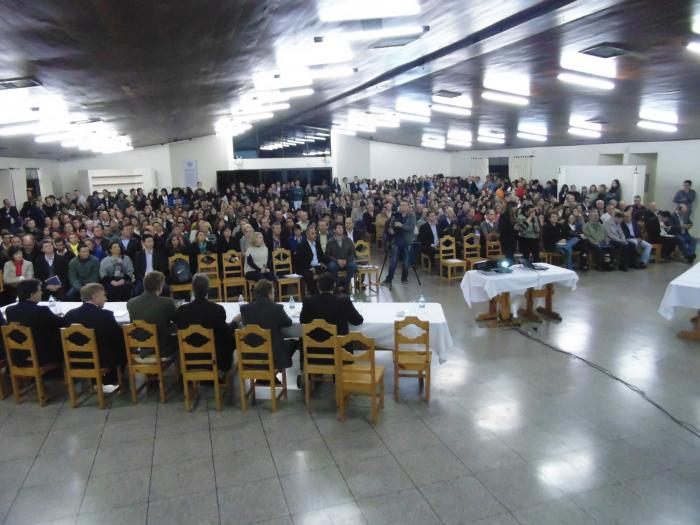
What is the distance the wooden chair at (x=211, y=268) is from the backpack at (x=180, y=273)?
1.04 feet

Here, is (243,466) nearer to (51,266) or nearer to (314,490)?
(314,490)

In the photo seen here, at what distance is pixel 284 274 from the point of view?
27.8 ft

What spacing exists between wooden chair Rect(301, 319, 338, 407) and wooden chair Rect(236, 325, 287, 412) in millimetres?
292

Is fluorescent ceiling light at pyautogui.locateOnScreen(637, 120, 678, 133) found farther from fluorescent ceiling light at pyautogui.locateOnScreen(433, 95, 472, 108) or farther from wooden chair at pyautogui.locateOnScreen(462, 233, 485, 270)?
wooden chair at pyautogui.locateOnScreen(462, 233, 485, 270)

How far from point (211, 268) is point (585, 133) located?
11.3 metres

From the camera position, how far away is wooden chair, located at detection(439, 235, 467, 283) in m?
9.08

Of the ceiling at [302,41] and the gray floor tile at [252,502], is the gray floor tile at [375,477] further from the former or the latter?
the ceiling at [302,41]

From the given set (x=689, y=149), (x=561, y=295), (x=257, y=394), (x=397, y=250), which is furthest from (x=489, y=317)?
(x=689, y=149)

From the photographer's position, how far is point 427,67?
729 centimetres

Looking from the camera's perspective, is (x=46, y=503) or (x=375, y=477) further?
(x=375, y=477)

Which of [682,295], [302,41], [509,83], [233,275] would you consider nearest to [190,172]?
[233,275]

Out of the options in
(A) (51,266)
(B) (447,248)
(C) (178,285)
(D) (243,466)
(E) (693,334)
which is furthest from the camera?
(B) (447,248)

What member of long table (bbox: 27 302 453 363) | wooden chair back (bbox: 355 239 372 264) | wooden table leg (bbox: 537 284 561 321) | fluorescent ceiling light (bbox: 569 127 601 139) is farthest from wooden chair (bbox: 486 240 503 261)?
fluorescent ceiling light (bbox: 569 127 601 139)

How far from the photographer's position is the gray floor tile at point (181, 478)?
11.2ft
